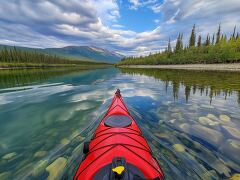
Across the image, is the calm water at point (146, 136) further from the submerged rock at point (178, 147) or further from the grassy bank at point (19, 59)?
the grassy bank at point (19, 59)

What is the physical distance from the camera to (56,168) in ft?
20.7

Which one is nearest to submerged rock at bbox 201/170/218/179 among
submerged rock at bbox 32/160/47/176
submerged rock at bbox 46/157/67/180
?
submerged rock at bbox 46/157/67/180

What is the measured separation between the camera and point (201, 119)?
1149 cm

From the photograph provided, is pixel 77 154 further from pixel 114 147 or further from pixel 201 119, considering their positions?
pixel 201 119

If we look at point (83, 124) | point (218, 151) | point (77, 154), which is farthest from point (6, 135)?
point (218, 151)

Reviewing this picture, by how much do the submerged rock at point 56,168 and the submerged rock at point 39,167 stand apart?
0.25m

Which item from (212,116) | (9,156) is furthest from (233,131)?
(9,156)

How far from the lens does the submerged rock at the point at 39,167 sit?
6.19 m

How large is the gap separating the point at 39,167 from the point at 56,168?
32.7 inches

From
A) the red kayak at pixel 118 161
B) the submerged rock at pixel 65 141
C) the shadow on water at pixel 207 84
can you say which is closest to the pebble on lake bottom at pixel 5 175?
the submerged rock at pixel 65 141

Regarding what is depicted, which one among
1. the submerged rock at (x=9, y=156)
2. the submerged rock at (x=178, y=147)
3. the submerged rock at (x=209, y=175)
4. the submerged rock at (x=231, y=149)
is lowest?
the submerged rock at (x=9, y=156)

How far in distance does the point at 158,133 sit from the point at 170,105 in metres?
6.72

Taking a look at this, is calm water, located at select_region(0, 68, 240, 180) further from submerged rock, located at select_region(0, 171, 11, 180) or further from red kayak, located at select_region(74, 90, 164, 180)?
red kayak, located at select_region(74, 90, 164, 180)

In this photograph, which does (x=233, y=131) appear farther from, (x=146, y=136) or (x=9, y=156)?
(x=9, y=156)
